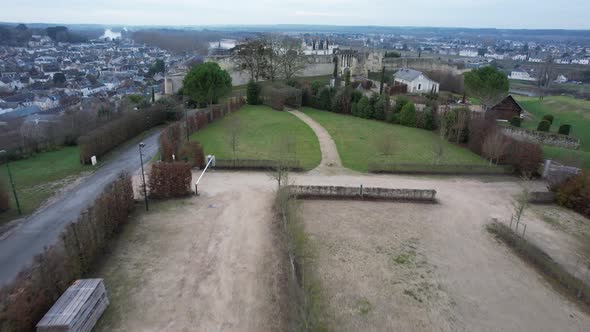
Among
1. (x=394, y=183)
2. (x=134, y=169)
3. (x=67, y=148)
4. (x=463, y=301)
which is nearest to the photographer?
(x=463, y=301)

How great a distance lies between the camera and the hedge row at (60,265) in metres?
8.63

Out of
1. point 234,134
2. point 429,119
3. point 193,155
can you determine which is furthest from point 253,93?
point 193,155

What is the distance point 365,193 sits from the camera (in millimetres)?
17547

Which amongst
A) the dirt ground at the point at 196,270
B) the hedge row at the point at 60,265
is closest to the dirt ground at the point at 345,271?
the dirt ground at the point at 196,270

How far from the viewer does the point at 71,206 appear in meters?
16.3

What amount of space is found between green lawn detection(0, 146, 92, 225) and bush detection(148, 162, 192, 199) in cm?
512

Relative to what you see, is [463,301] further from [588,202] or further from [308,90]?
[308,90]

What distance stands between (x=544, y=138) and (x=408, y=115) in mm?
10512

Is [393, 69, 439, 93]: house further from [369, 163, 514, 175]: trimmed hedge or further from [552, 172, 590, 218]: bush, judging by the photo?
[552, 172, 590, 218]: bush

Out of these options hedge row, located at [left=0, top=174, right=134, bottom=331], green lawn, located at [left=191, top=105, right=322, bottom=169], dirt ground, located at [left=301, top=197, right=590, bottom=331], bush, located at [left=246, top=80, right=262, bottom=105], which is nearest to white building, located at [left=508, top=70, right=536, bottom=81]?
bush, located at [left=246, top=80, right=262, bottom=105]

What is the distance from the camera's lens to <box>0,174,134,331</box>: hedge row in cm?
863

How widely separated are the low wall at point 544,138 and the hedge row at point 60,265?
25349 mm

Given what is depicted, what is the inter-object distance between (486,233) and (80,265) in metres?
15.0

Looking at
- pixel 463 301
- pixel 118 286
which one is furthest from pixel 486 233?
pixel 118 286
